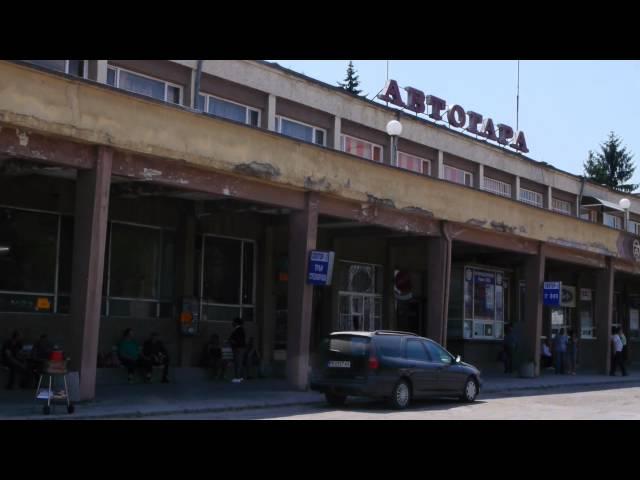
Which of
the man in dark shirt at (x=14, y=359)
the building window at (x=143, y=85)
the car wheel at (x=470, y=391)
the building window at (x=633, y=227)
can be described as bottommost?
the car wheel at (x=470, y=391)

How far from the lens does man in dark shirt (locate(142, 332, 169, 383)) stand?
20.7 m

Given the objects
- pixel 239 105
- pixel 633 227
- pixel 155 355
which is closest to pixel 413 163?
pixel 239 105

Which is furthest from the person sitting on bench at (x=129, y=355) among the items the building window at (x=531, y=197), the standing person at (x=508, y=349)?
the building window at (x=531, y=197)

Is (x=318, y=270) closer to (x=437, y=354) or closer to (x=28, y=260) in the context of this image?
(x=437, y=354)

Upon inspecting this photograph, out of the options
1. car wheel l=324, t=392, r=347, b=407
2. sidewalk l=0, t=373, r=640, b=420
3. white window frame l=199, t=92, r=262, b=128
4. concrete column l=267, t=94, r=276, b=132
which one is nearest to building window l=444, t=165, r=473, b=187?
concrete column l=267, t=94, r=276, b=132

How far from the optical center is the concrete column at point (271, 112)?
2575 centimetres

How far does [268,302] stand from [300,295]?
15.0 ft

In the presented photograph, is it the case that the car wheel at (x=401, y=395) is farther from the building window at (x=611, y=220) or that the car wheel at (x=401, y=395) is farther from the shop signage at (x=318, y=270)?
the building window at (x=611, y=220)

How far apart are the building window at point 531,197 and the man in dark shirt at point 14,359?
25994 mm

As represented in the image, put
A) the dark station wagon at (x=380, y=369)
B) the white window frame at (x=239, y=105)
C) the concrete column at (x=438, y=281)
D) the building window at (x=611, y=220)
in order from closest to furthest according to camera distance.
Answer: the dark station wagon at (x=380, y=369)
the white window frame at (x=239, y=105)
the concrete column at (x=438, y=281)
the building window at (x=611, y=220)

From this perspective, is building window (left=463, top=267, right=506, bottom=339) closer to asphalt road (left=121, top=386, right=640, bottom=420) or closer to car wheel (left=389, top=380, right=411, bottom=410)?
asphalt road (left=121, top=386, right=640, bottom=420)

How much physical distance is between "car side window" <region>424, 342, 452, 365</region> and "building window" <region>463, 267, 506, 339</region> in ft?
42.7
